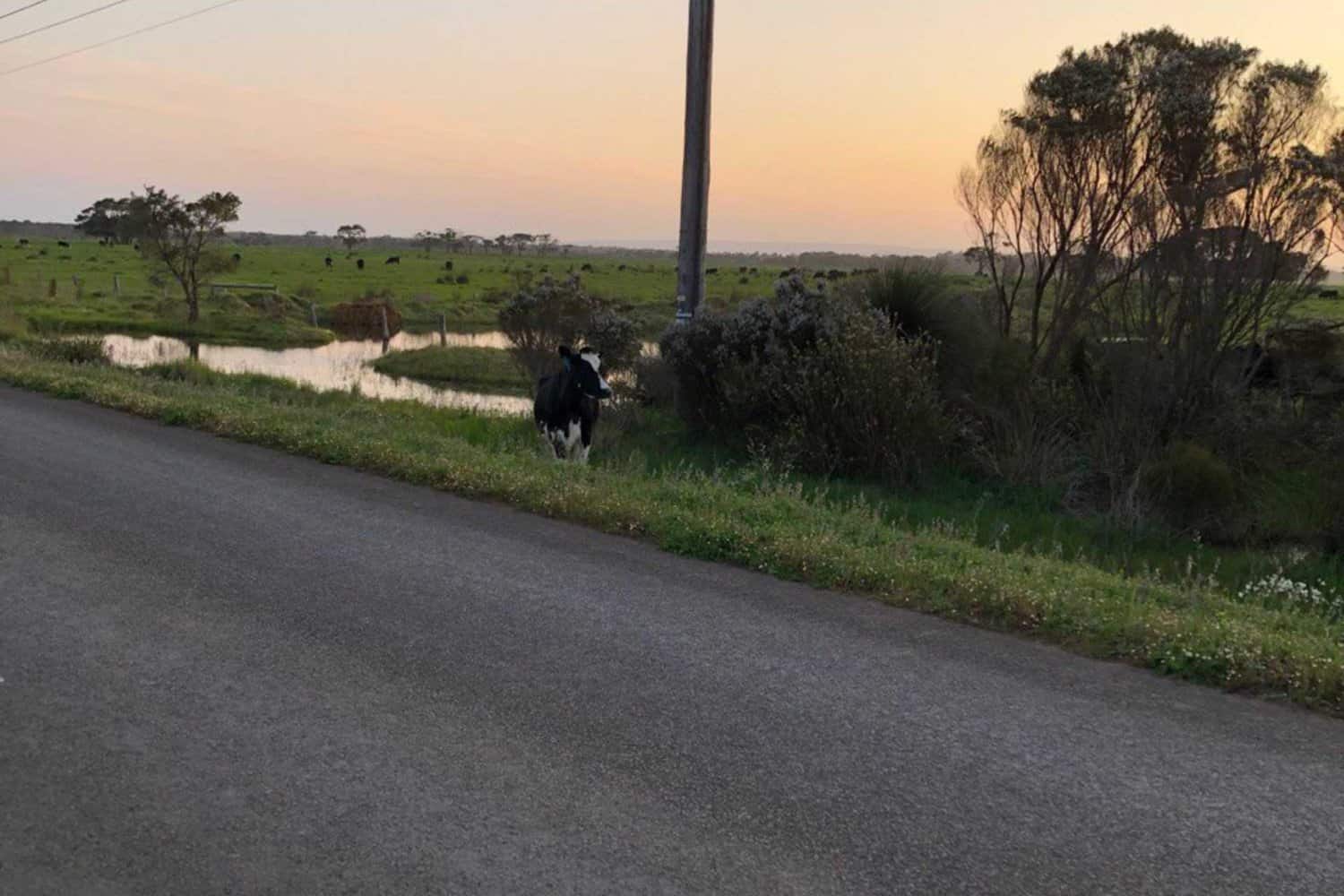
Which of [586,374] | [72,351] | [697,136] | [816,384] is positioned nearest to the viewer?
[586,374]

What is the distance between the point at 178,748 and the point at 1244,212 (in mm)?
13637

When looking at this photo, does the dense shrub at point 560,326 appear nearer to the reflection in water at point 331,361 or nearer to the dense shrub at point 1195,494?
the reflection in water at point 331,361

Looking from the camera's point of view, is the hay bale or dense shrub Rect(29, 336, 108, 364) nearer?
dense shrub Rect(29, 336, 108, 364)

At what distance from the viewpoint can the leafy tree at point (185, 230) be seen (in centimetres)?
4362

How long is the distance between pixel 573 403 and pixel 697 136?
4.71 meters

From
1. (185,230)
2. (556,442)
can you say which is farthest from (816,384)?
(185,230)

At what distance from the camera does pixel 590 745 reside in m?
4.49

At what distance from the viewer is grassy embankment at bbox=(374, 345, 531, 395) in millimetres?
29875

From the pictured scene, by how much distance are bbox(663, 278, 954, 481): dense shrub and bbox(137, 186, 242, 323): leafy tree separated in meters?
34.9

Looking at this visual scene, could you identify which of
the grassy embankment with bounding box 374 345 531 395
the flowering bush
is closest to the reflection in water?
the grassy embankment with bounding box 374 345 531 395

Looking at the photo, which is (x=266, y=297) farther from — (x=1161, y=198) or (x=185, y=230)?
(x=1161, y=198)

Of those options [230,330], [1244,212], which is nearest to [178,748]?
[1244,212]

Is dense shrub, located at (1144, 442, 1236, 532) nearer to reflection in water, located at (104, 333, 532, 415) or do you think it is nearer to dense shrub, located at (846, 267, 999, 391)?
dense shrub, located at (846, 267, 999, 391)

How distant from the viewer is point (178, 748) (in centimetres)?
443
